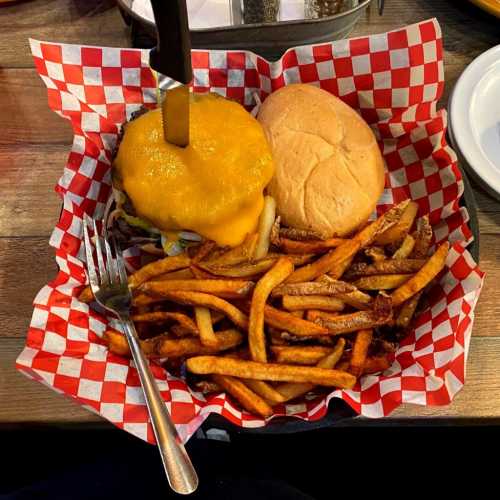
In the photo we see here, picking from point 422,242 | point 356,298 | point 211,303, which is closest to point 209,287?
point 211,303

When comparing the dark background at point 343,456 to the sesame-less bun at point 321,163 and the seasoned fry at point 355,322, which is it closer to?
the seasoned fry at point 355,322

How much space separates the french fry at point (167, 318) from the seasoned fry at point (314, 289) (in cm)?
22

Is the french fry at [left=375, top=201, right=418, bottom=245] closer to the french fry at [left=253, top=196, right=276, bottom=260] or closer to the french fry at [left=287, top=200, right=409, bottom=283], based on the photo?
the french fry at [left=287, top=200, right=409, bottom=283]

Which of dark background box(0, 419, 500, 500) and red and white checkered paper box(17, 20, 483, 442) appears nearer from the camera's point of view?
red and white checkered paper box(17, 20, 483, 442)

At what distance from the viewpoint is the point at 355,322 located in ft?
4.64

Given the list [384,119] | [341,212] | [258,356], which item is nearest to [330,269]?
[341,212]

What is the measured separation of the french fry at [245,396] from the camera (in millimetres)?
1348

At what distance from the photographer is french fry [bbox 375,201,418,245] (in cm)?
157

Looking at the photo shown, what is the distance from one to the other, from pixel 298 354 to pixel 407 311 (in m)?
0.32

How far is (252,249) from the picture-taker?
1.55m

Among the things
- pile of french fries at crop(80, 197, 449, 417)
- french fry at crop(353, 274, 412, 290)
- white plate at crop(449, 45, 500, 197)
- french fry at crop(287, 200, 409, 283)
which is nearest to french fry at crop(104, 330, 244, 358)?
pile of french fries at crop(80, 197, 449, 417)

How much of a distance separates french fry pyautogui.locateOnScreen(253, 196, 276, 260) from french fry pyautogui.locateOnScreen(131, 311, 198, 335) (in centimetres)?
26

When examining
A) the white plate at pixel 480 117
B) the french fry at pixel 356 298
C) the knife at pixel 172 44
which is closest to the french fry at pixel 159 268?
the french fry at pixel 356 298

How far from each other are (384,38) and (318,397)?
105 centimetres
